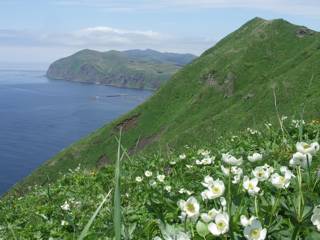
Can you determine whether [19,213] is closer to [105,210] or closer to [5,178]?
[105,210]

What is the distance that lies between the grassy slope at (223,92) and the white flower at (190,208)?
266 feet

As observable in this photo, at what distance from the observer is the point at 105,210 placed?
292 inches

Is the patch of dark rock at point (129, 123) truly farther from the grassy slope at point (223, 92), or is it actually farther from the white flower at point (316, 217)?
the white flower at point (316, 217)

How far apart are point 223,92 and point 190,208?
116553 mm

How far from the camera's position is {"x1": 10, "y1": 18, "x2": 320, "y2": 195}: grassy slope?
92500mm

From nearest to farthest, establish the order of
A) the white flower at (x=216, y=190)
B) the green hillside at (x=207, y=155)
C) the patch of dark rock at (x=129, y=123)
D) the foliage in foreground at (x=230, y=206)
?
the foliage in foreground at (x=230, y=206) → the white flower at (x=216, y=190) → the green hillside at (x=207, y=155) → the patch of dark rock at (x=129, y=123)

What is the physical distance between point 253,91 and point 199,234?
99.5 meters

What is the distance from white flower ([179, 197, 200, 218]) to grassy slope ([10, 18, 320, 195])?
81.0 metres

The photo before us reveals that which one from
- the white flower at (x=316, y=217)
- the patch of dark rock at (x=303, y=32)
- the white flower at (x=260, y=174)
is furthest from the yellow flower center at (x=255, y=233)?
the patch of dark rock at (x=303, y=32)

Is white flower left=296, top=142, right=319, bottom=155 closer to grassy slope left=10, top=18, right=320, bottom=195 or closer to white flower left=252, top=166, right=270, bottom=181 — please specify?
white flower left=252, top=166, right=270, bottom=181

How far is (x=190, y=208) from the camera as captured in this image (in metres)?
3.98

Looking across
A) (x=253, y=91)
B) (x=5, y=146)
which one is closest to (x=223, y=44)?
(x=253, y=91)

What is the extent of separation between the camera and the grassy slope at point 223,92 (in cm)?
9250

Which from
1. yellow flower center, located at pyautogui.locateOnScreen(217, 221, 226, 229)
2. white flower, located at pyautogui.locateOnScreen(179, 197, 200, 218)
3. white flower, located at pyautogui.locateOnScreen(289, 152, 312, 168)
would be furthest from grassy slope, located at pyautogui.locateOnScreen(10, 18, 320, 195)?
yellow flower center, located at pyautogui.locateOnScreen(217, 221, 226, 229)
